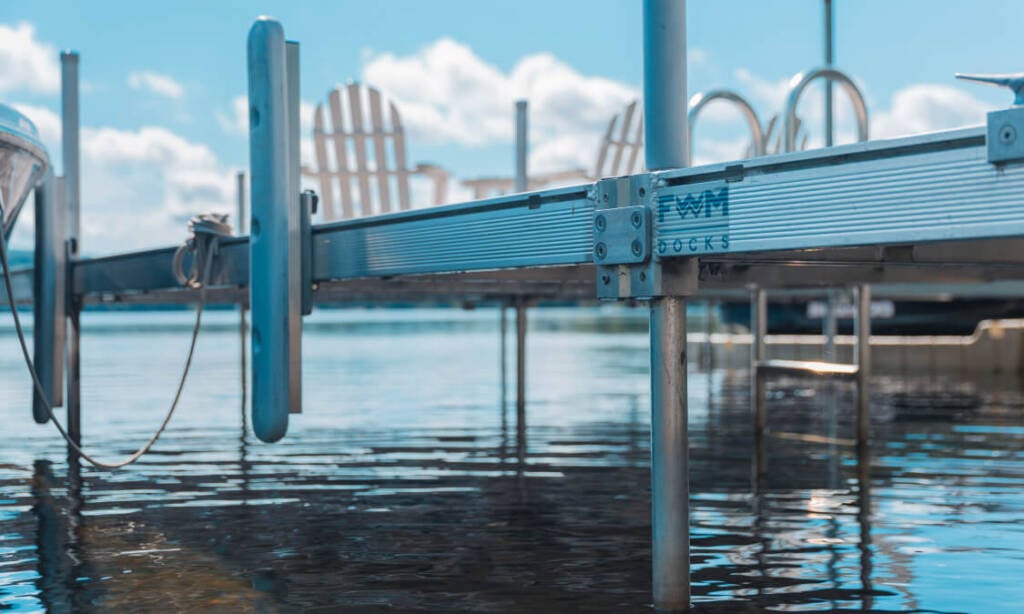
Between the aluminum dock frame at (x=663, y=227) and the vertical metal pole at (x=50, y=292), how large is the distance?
2969 millimetres

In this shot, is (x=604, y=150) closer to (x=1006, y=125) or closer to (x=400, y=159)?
(x=400, y=159)

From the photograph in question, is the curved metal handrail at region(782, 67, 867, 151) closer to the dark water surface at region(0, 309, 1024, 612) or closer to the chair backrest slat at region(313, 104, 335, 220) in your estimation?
the dark water surface at region(0, 309, 1024, 612)

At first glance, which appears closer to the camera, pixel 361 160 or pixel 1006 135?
pixel 1006 135

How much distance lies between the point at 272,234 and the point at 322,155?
3.98 m

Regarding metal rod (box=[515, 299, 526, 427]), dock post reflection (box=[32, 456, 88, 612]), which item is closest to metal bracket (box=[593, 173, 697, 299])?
dock post reflection (box=[32, 456, 88, 612])

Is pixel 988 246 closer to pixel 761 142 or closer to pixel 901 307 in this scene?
pixel 761 142

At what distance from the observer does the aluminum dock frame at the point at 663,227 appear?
3.72 m

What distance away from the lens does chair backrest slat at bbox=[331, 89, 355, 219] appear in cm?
1034

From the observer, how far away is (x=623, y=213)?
15.7 ft

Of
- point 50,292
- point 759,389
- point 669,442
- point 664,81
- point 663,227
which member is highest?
point 664,81

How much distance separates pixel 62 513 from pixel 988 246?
18.5ft

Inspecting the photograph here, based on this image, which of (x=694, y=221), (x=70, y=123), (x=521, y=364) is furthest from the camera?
(x=521, y=364)

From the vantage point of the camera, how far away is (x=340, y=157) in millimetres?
10328

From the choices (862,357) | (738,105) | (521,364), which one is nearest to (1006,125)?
(738,105)
